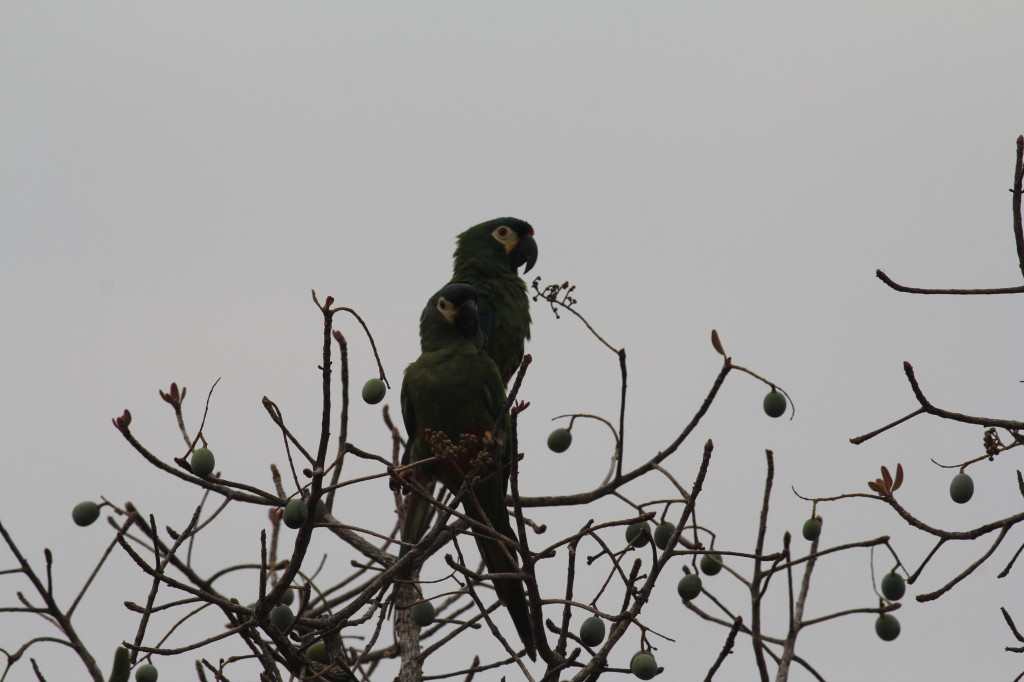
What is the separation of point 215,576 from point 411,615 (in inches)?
28.5

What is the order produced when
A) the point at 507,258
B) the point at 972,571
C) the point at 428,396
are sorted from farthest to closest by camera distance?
the point at 507,258 → the point at 428,396 → the point at 972,571

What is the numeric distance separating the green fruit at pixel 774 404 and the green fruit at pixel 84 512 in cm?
218

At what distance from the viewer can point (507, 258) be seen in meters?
5.84

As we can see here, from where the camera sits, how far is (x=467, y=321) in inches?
182

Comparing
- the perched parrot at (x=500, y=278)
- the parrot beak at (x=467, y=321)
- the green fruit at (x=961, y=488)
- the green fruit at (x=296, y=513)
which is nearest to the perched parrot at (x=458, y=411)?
the parrot beak at (x=467, y=321)

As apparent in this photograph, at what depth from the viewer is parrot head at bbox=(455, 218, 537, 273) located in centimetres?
579

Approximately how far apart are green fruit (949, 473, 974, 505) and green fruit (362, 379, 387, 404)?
1.78 metres

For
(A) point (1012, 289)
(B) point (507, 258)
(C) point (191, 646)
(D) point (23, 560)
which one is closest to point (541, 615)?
(C) point (191, 646)

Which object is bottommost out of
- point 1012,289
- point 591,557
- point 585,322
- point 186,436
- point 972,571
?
point 972,571

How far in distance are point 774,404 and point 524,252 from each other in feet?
8.68

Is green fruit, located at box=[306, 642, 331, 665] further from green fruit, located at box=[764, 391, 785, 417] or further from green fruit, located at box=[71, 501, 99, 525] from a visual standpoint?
green fruit, located at box=[764, 391, 785, 417]

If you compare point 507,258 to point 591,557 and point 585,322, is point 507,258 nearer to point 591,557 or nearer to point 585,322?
point 585,322

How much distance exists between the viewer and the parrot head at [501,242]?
579 centimetres

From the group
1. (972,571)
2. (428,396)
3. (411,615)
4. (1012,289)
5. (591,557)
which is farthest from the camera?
(428,396)
